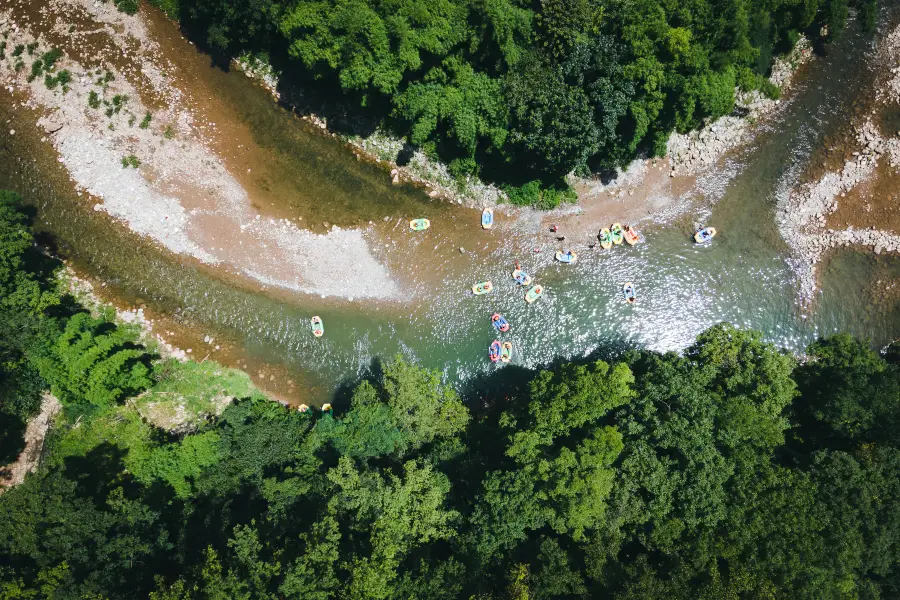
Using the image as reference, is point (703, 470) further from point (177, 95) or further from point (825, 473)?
point (177, 95)

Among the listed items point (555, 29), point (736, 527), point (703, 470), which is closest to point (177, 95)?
point (555, 29)

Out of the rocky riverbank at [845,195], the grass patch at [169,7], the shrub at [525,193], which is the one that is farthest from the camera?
the rocky riverbank at [845,195]

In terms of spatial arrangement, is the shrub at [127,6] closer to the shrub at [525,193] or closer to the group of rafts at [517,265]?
the group of rafts at [517,265]

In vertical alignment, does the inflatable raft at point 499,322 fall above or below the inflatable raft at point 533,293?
below

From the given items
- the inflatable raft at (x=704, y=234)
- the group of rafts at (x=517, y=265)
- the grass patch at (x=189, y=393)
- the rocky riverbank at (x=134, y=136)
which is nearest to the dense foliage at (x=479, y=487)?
the grass patch at (x=189, y=393)

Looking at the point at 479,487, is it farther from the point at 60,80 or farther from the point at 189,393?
the point at 60,80

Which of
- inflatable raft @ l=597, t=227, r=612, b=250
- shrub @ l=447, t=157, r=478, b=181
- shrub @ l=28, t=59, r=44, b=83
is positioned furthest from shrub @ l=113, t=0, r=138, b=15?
inflatable raft @ l=597, t=227, r=612, b=250
